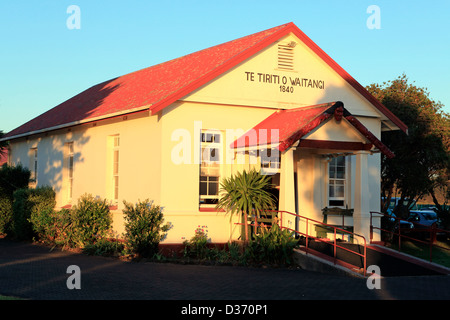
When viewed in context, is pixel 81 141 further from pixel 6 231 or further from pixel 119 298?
pixel 119 298

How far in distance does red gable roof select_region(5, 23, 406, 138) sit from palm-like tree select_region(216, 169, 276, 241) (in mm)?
2745

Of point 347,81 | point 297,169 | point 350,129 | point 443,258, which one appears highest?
point 347,81

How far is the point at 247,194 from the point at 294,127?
7.03 feet

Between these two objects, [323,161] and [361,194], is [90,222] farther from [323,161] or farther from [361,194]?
[361,194]

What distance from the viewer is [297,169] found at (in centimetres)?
1709

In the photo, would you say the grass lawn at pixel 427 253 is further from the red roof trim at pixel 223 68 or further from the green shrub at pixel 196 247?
the red roof trim at pixel 223 68

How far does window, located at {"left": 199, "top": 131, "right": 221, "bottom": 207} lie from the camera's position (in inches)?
621

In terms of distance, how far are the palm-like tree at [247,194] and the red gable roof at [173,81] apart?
108 inches

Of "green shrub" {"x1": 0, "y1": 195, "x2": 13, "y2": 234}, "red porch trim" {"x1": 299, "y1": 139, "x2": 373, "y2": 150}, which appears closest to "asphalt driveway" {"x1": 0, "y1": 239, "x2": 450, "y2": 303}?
"red porch trim" {"x1": 299, "y1": 139, "x2": 373, "y2": 150}

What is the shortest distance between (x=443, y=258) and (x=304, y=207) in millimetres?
4268

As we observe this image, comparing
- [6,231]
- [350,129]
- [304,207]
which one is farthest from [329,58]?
[6,231]

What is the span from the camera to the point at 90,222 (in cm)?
1662

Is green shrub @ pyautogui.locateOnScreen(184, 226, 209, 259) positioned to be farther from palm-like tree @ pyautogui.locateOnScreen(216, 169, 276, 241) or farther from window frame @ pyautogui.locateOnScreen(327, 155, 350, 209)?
window frame @ pyautogui.locateOnScreen(327, 155, 350, 209)

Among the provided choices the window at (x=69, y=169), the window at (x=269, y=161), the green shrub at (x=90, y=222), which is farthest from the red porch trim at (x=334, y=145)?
the window at (x=69, y=169)
